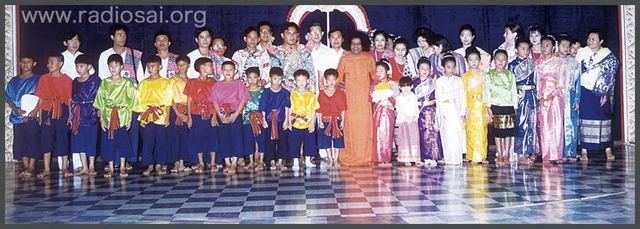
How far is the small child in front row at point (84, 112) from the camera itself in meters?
7.11

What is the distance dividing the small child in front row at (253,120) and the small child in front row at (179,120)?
68 centimetres

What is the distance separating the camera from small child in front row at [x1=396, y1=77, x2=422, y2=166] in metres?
7.60

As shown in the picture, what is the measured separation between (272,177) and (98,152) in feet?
9.35

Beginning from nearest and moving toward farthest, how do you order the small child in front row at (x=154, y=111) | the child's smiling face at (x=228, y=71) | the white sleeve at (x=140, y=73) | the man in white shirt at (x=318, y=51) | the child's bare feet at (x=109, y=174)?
the child's bare feet at (x=109, y=174), the small child in front row at (x=154, y=111), the child's smiling face at (x=228, y=71), the man in white shirt at (x=318, y=51), the white sleeve at (x=140, y=73)

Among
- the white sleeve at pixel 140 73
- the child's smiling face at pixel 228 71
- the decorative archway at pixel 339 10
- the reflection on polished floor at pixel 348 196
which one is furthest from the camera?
the decorative archway at pixel 339 10

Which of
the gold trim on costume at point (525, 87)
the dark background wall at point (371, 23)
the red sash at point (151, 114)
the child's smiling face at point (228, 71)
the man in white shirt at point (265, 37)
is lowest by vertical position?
the red sash at point (151, 114)

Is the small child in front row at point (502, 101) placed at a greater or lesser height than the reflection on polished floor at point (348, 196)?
greater

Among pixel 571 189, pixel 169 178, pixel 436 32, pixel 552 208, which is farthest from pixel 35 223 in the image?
pixel 436 32

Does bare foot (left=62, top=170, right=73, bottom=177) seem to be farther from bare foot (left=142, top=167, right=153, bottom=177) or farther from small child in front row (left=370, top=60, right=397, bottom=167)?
small child in front row (left=370, top=60, right=397, bottom=167)

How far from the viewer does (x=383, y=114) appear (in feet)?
25.4

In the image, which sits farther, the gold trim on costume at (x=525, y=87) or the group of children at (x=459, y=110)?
the gold trim on costume at (x=525, y=87)

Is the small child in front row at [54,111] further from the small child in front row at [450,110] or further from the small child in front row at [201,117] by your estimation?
the small child in front row at [450,110]

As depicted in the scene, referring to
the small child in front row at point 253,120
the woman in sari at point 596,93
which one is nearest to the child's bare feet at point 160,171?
the small child in front row at point 253,120

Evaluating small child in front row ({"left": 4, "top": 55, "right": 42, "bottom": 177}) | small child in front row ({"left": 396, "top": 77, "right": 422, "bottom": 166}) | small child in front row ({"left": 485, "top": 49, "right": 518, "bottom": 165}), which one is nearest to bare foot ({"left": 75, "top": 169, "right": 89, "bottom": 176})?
small child in front row ({"left": 4, "top": 55, "right": 42, "bottom": 177})
